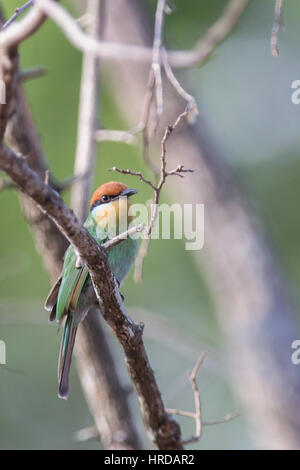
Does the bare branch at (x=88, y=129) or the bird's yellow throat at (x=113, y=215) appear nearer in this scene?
the bird's yellow throat at (x=113, y=215)

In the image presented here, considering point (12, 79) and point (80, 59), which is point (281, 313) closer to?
point (80, 59)

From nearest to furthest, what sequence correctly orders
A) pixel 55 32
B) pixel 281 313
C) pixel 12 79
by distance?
pixel 12 79 → pixel 281 313 → pixel 55 32

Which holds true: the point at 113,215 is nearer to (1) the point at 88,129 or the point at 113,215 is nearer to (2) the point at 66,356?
(1) the point at 88,129

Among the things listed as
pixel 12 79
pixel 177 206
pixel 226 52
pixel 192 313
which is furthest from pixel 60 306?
pixel 226 52

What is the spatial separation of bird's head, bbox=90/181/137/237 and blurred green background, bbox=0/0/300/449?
387 centimetres

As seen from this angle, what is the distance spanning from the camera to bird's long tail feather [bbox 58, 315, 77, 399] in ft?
10.4

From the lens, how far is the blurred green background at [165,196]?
7965 millimetres

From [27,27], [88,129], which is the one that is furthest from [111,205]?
[27,27]

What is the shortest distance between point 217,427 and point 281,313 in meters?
3.37

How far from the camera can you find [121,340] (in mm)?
2646

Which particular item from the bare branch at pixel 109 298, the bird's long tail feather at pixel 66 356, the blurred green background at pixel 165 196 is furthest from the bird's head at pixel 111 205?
the blurred green background at pixel 165 196

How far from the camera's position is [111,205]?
3.67 meters

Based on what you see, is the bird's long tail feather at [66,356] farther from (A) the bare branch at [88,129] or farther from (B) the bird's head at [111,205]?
(A) the bare branch at [88,129]

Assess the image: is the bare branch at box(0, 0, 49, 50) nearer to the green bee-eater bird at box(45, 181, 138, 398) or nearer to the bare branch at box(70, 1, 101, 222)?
the green bee-eater bird at box(45, 181, 138, 398)
